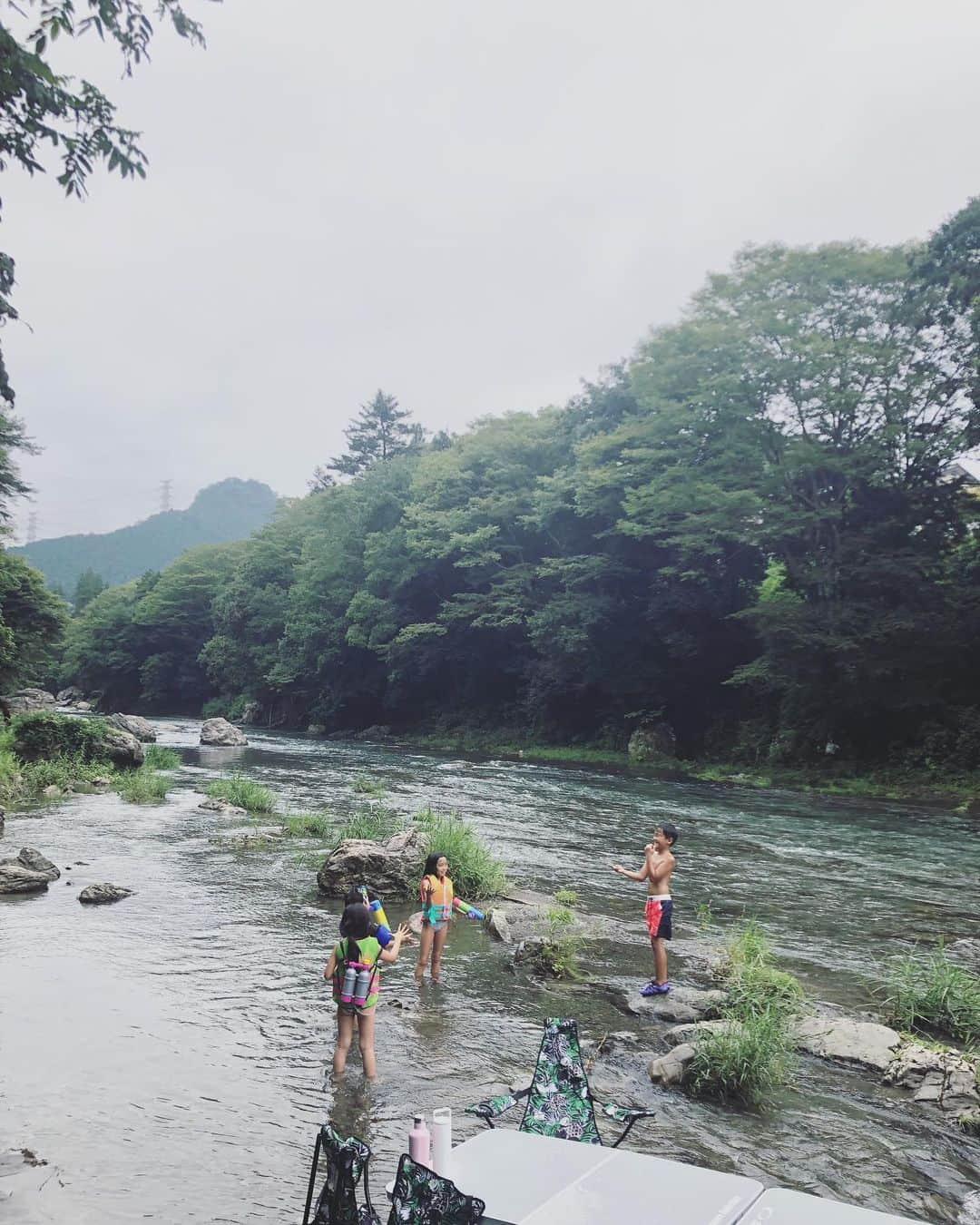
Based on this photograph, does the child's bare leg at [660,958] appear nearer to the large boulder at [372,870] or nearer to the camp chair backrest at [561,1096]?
the camp chair backrest at [561,1096]

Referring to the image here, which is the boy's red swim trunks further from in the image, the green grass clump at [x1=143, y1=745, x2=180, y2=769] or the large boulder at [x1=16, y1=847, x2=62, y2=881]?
the green grass clump at [x1=143, y1=745, x2=180, y2=769]

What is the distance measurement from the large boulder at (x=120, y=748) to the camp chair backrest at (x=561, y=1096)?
71.8ft

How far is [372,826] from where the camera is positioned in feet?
47.4

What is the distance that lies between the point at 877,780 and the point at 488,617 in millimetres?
21266

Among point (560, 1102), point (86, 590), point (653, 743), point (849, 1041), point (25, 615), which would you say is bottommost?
point (849, 1041)

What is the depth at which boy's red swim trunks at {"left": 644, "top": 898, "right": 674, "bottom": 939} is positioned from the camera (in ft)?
25.9

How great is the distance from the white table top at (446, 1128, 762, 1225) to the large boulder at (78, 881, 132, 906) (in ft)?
27.2

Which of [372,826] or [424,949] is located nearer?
[424,949]

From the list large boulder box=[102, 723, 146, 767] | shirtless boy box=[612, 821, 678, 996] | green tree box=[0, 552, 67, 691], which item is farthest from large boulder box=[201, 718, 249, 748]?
shirtless boy box=[612, 821, 678, 996]

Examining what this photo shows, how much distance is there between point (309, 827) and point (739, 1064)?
36.5 feet

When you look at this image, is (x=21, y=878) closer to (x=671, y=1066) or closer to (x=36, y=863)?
(x=36, y=863)

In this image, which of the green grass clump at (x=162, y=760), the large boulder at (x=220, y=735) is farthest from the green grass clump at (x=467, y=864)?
the large boulder at (x=220, y=735)

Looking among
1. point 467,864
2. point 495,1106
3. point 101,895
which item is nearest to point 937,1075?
point 495,1106

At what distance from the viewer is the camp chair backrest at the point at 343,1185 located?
263 centimetres
